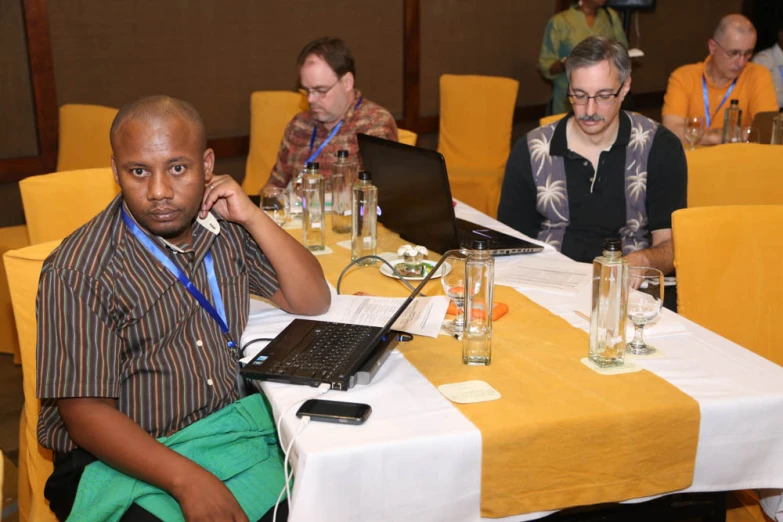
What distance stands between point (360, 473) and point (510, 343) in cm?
58

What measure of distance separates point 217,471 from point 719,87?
3920 mm

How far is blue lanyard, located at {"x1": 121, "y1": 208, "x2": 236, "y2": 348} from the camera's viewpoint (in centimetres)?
186

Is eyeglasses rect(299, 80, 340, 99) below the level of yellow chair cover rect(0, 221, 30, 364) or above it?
above

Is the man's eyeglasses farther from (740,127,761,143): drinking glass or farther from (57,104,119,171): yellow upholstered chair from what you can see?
(57,104,119,171): yellow upholstered chair

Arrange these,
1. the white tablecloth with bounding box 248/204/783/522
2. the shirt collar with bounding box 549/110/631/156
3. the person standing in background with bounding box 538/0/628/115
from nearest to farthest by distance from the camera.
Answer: the white tablecloth with bounding box 248/204/783/522
the shirt collar with bounding box 549/110/631/156
the person standing in background with bounding box 538/0/628/115

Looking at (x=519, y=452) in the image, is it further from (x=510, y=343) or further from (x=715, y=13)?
(x=715, y=13)

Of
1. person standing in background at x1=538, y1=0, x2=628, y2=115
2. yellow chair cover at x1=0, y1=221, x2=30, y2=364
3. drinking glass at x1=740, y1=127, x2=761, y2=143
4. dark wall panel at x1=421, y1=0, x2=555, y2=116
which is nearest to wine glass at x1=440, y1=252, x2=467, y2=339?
yellow chair cover at x1=0, y1=221, x2=30, y2=364

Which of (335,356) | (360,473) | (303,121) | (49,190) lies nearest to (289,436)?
(360,473)

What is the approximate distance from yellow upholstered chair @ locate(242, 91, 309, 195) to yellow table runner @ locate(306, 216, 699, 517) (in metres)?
3.16

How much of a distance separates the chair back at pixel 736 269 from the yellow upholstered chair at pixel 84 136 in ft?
9.39

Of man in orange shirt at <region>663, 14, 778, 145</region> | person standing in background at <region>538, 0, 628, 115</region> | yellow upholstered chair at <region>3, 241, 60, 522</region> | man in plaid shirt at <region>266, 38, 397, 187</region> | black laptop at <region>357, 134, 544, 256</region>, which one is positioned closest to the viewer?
yellow upholstered chair at <region>3, 241, 60, 522</region>

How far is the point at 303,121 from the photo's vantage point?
3.72 m

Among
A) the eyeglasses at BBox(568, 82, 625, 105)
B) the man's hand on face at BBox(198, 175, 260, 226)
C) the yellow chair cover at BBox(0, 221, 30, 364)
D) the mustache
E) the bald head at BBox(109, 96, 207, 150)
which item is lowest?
the yellow chair cover at BBox(0, 221, 30, 364)

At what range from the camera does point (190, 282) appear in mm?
1911
